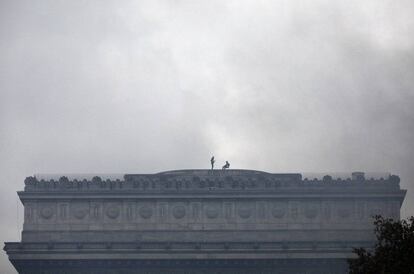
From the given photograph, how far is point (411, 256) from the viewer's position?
15125 centimetres

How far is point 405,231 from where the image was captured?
15362 cm

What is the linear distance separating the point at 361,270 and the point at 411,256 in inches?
187

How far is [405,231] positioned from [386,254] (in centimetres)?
243

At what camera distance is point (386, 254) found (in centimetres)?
15300

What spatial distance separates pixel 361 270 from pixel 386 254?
2503mm

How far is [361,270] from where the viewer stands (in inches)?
6063

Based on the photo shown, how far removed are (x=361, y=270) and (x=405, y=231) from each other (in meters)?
4.63
